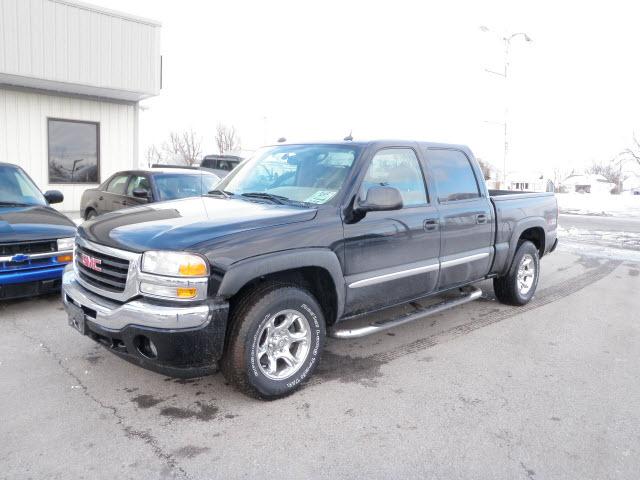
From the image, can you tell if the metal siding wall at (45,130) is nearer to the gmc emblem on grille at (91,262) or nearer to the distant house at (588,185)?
the gmc emblem on grille at (91,262)

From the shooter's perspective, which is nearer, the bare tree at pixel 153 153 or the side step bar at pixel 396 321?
the side step bar at pixel 396 321

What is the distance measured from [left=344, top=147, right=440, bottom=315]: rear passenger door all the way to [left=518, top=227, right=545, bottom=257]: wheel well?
2.25m

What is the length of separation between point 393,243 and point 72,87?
34.3ft

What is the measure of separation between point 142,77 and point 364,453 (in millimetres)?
11781

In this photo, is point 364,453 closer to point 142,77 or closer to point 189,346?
point 189,346

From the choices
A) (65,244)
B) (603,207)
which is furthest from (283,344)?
(603,207)

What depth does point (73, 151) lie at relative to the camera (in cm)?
1304

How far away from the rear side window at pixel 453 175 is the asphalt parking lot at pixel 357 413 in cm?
141

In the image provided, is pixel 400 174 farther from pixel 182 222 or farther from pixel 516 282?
pixel 516 282

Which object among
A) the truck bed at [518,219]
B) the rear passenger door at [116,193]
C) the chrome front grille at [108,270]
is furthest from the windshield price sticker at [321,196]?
the rear passenger door at [116,193]

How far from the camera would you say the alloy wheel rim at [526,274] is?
6.45m

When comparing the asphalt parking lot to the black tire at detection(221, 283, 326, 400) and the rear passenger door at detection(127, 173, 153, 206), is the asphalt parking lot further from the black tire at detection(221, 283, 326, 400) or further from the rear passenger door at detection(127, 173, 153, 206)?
the rear passenger door at detection(127, 173, 153, 206)

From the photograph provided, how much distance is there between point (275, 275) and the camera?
3689 mm

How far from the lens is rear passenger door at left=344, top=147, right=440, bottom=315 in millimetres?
4133
